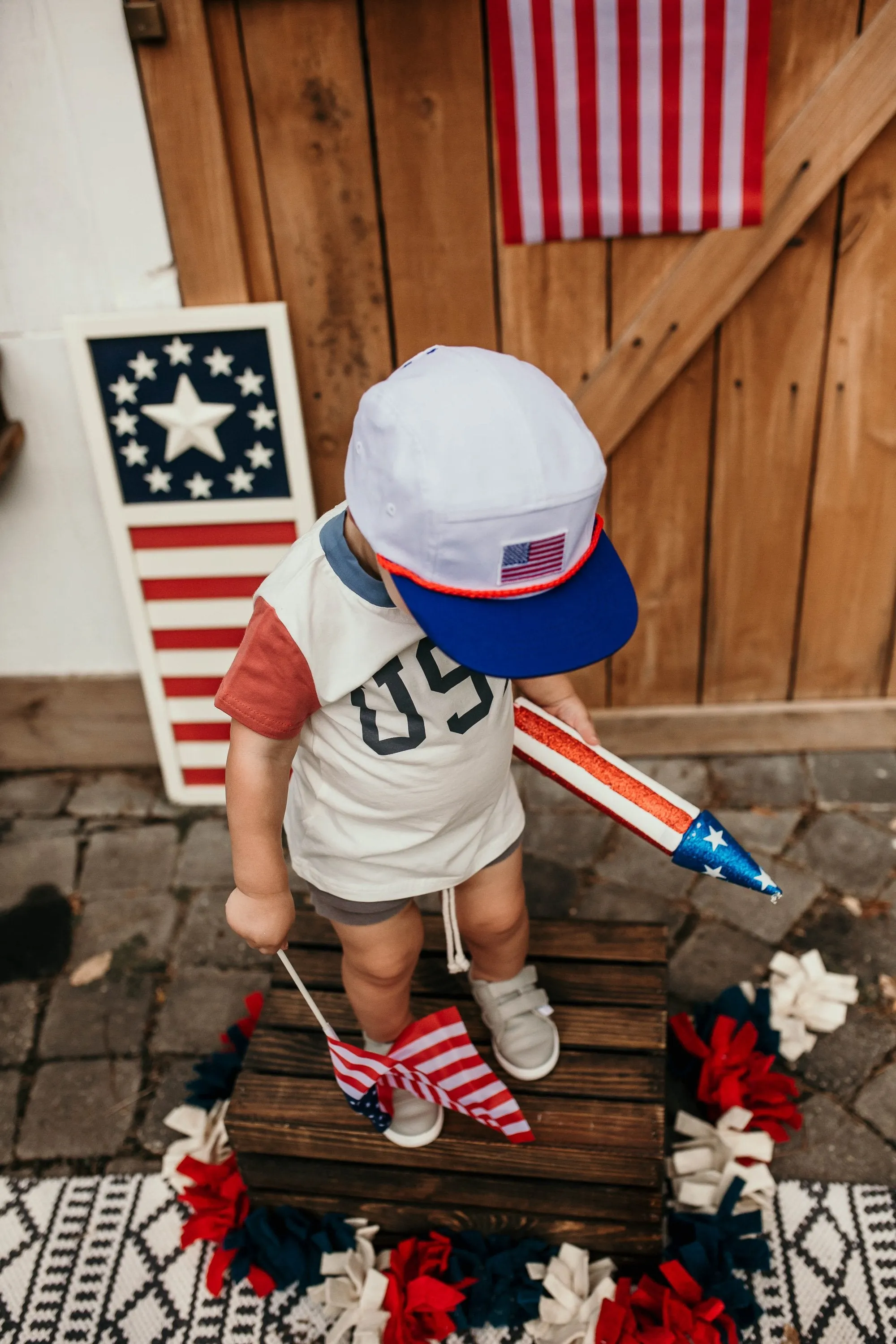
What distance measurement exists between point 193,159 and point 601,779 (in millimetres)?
1707

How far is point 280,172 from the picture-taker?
2547mm

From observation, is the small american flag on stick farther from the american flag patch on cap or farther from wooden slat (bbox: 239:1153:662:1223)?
the american flag patch on cap

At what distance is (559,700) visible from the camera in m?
1.97

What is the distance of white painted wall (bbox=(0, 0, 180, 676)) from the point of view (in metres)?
2.43

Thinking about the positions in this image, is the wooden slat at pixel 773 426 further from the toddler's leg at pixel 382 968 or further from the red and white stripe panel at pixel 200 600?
the toddler's leg at pixel 382 968

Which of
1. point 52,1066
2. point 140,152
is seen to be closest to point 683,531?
point 140,152

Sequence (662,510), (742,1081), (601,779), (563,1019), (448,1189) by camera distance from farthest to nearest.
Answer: (662,510)
(742,1081)
(563,1019)
(448,1189)
(601,779)

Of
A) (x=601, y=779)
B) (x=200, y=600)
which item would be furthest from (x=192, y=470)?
(x=601, y=779)

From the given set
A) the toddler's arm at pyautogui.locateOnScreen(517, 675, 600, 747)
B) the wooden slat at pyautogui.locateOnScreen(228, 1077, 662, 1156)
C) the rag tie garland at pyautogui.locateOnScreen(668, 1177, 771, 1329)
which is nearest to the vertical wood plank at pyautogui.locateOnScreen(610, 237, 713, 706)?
the toddler's arm at pyautogui.locateOnScreen(517, 675, 600, 747)

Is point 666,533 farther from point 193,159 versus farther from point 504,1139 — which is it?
point 504,1139

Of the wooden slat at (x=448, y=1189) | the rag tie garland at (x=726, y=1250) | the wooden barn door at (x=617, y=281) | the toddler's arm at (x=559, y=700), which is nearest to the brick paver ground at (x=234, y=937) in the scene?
the rag tie garland at (x=726, y=1250)

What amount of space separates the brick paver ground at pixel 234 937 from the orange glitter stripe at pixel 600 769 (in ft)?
2.71

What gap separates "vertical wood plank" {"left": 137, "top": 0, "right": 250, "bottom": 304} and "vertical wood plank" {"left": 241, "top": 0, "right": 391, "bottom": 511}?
0.10 meters

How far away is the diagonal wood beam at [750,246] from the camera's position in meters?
2.37
